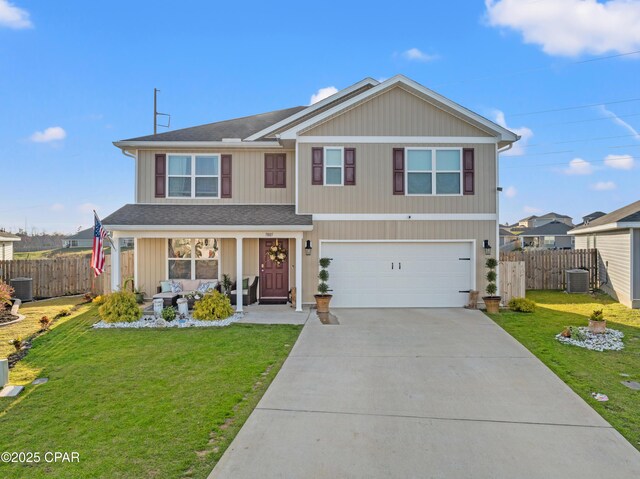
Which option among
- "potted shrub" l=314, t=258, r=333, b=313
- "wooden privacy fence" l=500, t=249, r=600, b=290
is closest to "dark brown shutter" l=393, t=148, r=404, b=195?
"potted shrub" l=314, t=258, r=333, b=313

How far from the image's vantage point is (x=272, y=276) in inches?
521

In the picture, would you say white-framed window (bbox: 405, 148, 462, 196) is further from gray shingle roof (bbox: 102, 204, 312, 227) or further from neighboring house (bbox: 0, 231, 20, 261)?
neighboring house (bbox: 0, 231, 20, 261)

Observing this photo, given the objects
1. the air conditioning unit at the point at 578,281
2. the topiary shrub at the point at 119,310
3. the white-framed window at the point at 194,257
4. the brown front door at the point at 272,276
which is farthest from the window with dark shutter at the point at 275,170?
the air conditioning unit at the point at 578,281

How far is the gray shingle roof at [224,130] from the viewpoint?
13320mm

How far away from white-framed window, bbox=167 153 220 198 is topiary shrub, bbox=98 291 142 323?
4.05 metres

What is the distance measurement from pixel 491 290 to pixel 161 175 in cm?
1086

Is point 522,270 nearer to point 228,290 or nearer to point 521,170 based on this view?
point 228,290

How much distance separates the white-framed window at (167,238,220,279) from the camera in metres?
13.2

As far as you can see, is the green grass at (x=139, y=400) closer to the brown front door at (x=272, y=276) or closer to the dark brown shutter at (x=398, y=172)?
the brown front door at (x=272, y=276)

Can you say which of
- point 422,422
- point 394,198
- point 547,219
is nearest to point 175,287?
point 394,198

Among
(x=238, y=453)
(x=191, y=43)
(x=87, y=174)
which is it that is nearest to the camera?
(x=238, y=453)

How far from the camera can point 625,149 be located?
27766 mm

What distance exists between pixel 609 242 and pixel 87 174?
28057 millimetres

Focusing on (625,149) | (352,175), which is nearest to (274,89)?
(352,175)
